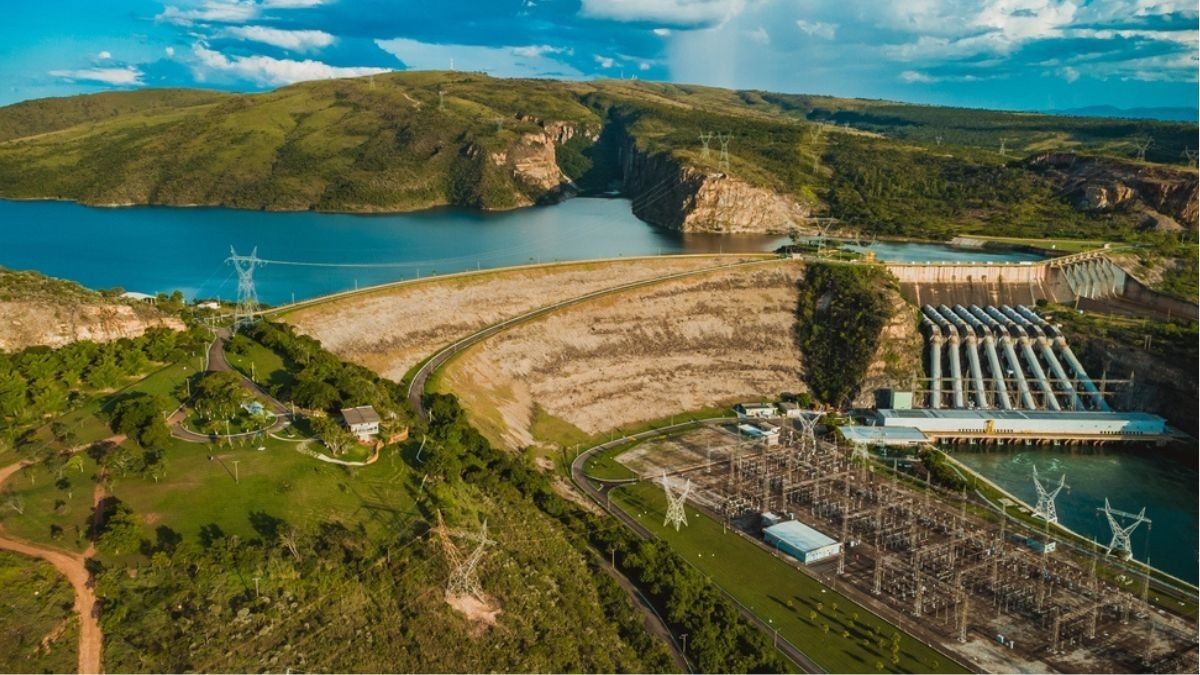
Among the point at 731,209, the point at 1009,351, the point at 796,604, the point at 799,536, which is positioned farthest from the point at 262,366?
the point at 731,209

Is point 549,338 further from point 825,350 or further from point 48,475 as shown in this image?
point 48,475

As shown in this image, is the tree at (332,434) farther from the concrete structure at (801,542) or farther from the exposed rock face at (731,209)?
the exposed rock face at (731,209)

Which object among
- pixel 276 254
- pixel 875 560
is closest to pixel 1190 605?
pixel 875 560

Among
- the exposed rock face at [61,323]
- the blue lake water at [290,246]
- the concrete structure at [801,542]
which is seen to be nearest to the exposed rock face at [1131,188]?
the blue lake water at [290,246]

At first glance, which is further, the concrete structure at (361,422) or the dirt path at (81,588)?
the concrete structure at (361,422)

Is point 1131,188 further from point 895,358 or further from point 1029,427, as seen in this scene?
point 1029,427

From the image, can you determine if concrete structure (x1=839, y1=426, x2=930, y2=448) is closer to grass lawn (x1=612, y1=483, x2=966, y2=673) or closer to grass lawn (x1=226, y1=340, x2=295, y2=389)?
grass lawn (x1=612, y1=483, x2=966, y2=673)
